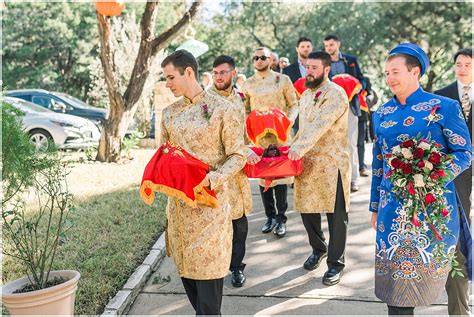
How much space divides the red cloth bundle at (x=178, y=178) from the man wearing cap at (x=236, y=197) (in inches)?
50.8

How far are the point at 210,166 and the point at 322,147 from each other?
5.35ft

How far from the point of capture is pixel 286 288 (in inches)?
180

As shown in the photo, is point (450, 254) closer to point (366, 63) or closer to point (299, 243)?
point (299, 243)

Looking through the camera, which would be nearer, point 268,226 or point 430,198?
point 430,198

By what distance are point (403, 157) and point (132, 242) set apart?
355 centimetres

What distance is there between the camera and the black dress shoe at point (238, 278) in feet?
15.3

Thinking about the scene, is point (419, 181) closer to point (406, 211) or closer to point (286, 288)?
point (406, 211)

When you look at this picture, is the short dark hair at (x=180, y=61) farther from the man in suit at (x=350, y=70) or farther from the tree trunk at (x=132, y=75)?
the tree trunk at (x=132, y=75)

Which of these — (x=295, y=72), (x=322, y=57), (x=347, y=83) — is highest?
(x=295, y=72)

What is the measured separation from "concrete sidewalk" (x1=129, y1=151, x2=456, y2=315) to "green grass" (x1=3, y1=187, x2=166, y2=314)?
31cm

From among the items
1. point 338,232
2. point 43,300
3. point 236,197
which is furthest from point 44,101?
point 43,300

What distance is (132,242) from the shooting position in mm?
5535

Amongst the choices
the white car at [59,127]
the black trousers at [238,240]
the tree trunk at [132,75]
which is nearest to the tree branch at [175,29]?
the tree trunk at [132,75]

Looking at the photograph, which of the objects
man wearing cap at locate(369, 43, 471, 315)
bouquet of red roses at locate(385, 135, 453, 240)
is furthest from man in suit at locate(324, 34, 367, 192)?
bouquet of red roses at locate(385, 135, 453, 240)
